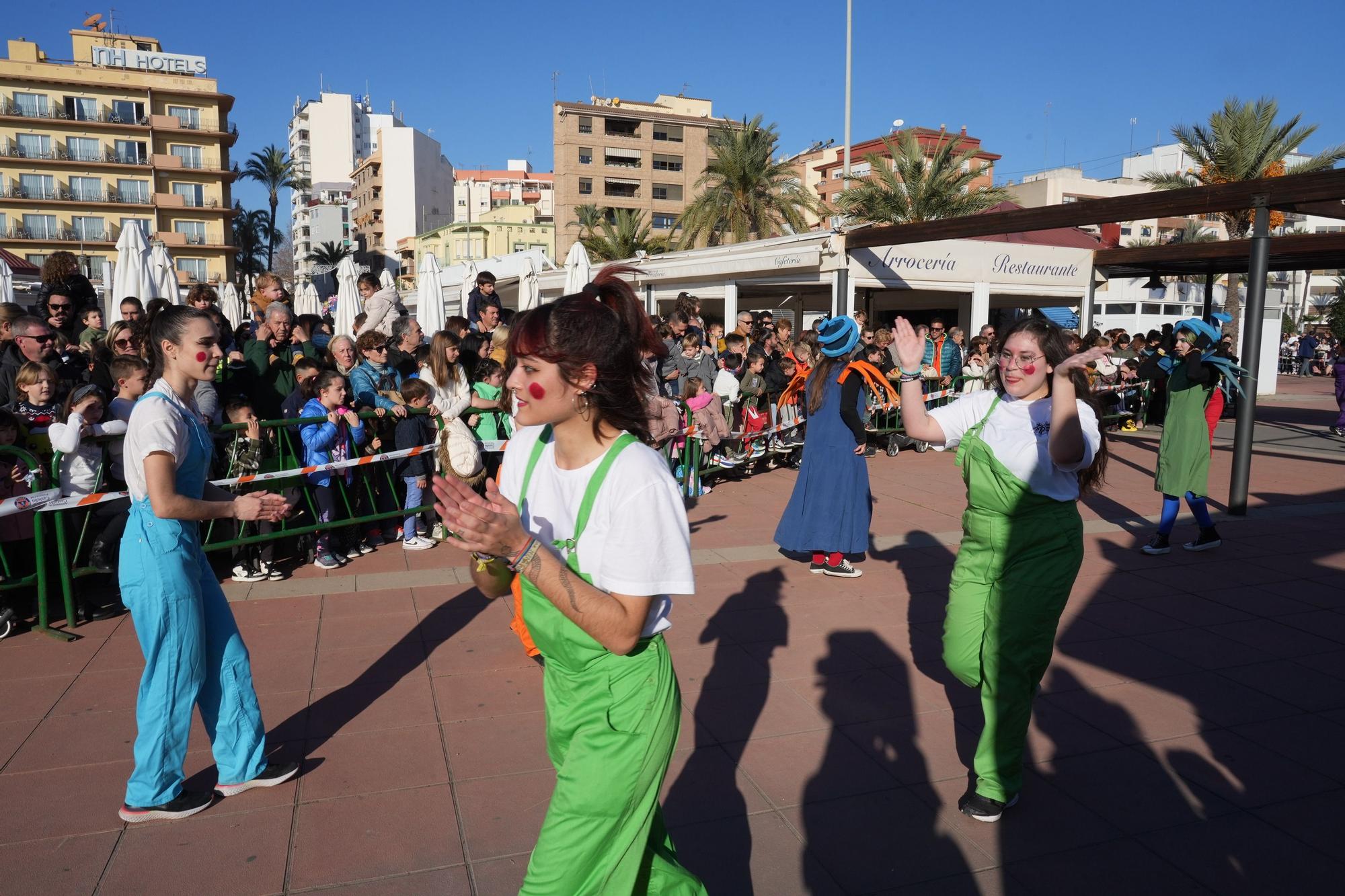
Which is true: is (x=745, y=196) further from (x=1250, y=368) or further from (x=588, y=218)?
(x=1250, y=368)

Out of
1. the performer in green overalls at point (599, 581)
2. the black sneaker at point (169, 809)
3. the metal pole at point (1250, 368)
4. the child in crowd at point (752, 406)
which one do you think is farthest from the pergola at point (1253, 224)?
the black sneaker at point (169, 809)

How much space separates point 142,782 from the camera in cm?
339

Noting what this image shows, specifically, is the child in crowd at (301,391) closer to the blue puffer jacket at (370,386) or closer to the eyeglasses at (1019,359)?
the blue puffer jacket at (370,386)

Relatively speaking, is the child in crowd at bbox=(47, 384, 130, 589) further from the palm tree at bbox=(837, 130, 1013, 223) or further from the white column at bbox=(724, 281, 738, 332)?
the palm tree at bbox=(837, 130, 1013, 223)

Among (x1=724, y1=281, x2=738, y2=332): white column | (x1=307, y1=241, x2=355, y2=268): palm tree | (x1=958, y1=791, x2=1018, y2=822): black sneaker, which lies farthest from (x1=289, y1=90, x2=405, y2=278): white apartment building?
(x1=958, y1=791, x2=1018, y2=822): black sneaker

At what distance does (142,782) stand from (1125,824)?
11.9 ft

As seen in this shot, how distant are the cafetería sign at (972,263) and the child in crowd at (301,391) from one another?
1144 cm

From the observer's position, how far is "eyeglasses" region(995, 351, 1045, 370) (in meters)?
3.56

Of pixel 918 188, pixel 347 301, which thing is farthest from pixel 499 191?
pixel 347 301

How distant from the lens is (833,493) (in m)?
6.85

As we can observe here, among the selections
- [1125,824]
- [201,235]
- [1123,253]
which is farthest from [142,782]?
[201,235]

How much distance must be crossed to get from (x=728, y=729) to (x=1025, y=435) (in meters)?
1.86

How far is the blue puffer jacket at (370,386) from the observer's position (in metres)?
7.81

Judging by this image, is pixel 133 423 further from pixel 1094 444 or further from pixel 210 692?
pixel 1094 444
